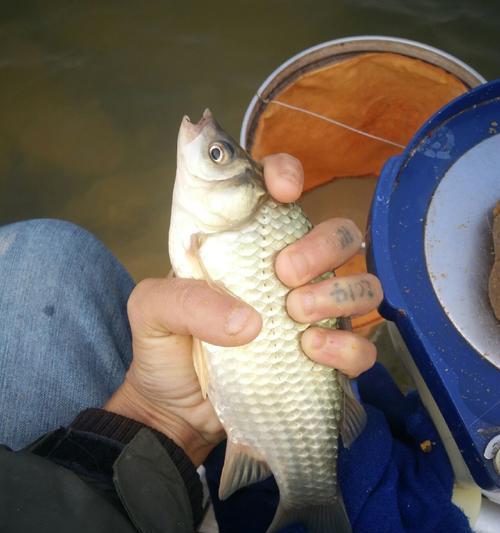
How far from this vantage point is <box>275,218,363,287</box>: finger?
1.31m

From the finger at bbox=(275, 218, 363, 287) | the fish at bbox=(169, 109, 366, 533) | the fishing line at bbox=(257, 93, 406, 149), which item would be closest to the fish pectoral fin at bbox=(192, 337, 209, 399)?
the fish at bbox=(169, 109, 366, 533)

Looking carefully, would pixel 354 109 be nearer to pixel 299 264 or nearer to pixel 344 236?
pixel 344 236

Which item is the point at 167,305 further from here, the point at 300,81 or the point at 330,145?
the point at 330,145

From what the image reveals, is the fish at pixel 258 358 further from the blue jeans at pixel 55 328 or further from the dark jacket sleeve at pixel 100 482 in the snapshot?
the blue jeans at pixel 55 328

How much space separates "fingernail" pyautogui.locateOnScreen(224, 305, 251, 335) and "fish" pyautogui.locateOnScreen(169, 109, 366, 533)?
0.27 ft

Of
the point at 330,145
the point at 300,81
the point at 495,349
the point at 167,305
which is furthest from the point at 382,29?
the point at 167,305

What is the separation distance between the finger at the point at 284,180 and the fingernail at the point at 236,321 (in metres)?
0.35

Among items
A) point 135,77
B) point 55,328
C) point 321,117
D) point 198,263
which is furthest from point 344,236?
point 135,77

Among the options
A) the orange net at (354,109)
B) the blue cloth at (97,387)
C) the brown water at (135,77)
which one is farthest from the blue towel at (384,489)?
the brown water at (135,77)

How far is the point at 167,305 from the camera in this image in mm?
1345

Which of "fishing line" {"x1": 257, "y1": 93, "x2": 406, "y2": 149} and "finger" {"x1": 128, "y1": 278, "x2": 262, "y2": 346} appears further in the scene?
"fishing line" {"x1": 257, "y1": 93, "x2": 406, "y2": 149}

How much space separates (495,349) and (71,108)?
119 inches

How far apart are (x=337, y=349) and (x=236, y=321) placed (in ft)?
0.97

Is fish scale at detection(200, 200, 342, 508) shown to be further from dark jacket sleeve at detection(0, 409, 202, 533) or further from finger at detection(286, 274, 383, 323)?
dark jacket sleeve at detection(0, 409, 202, 533)
